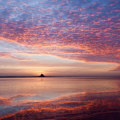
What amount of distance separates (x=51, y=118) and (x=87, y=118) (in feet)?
10.7

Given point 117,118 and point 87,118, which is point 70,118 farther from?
point 117,118

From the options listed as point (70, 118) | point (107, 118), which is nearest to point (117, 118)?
point (107, 118)

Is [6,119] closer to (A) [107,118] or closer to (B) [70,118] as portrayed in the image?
(B) [70,118]

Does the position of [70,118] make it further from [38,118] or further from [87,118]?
[38,118]

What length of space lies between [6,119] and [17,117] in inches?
40.9

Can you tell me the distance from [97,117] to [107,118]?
2.87ft

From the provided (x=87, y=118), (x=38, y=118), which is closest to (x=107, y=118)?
(x=87, y=118)

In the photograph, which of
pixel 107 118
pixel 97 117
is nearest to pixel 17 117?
pixel 97 117

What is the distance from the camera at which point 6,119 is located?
12633 millimetres

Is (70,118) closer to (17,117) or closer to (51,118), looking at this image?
(51,118)

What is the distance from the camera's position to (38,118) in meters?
13.0

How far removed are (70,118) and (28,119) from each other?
381 cm

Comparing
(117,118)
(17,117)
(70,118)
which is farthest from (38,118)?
(117,118)

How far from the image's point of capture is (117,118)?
12570 mm
